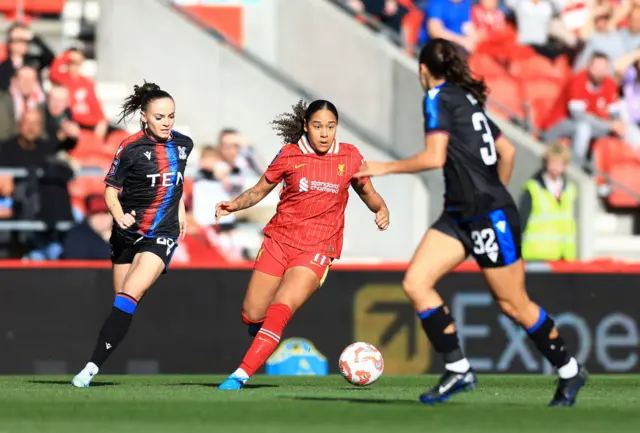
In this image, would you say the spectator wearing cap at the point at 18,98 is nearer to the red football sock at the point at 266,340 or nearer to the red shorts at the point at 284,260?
the red shorts at the point at 284,260

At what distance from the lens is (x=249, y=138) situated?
57.5ft

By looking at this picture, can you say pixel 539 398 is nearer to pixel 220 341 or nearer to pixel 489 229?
pixel 489 229

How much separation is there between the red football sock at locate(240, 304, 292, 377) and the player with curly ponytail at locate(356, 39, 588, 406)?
68.5 inches

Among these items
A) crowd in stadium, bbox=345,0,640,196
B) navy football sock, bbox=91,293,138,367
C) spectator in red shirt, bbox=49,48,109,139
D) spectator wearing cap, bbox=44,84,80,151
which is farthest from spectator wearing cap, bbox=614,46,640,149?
navy football sock, bbox=91,293,138,367

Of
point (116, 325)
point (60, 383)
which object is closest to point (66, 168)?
point (60, 383)

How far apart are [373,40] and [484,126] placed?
32.5 ft

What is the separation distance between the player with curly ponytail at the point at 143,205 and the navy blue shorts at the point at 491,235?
2769 millimetres

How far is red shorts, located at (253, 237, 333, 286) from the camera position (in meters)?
10.5

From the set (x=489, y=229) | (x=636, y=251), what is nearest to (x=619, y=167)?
(x=636, y=251)

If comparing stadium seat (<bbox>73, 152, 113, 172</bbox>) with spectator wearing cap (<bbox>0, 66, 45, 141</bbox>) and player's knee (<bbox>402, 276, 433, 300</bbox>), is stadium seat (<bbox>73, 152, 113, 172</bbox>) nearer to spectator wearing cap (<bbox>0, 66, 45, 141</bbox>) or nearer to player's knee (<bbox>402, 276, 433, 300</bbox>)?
spectator wearing cap (<bbox>0, 66, 45, 141</bbox>)

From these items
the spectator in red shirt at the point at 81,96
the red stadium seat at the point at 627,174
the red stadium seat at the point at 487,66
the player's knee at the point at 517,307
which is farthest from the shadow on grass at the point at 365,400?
the red stadium seat at the point at 487,66

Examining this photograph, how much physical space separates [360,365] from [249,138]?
720 cm

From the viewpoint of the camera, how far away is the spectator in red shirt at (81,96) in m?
16.5

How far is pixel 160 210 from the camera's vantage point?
10703 millimetres
